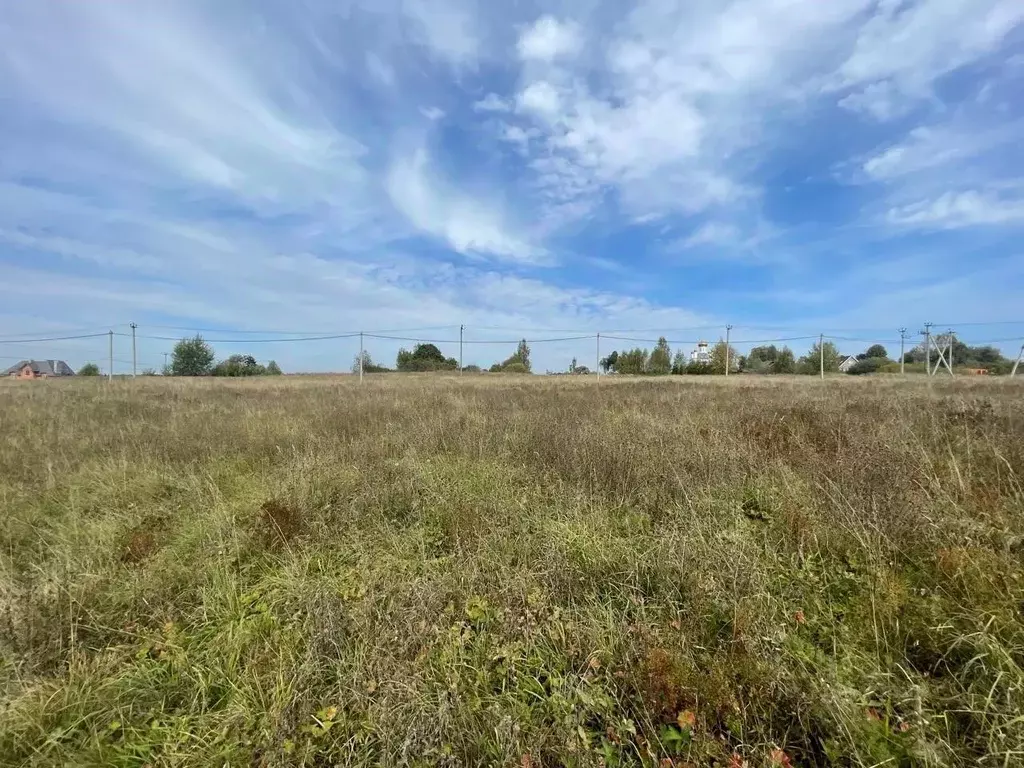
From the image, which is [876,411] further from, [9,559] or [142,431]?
[142,431]

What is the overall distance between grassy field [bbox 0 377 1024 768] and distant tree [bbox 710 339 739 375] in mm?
45623

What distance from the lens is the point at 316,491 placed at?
14.4ft

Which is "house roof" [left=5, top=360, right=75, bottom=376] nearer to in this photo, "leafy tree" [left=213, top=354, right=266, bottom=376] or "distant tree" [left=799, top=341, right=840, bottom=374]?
"leafy tree" [left=213, top=354, right=266, bottom=376]

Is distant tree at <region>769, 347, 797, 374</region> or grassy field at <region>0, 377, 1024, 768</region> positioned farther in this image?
distant tree at <region>769, 347, 797, 374</region>

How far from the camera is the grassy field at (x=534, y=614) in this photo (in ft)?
6.13

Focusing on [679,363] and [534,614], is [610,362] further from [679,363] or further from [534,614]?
[534,614]

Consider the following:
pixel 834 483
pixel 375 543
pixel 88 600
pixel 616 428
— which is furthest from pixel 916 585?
pixel 88 600

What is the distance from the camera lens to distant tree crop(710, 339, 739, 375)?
46.9m

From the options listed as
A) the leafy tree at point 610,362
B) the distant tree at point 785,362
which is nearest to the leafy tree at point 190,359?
the leafy tree at point 610,362

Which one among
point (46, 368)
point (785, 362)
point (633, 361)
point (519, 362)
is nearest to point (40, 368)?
point (46, 368)

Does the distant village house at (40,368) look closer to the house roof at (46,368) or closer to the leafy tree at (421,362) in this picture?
the house roof at (46,368)

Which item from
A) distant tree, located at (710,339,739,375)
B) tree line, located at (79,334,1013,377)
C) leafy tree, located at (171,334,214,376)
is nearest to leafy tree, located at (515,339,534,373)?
tree line, located at (79,334,1013,377)

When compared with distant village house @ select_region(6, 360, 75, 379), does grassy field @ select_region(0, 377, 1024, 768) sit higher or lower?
lower

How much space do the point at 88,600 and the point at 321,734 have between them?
2110mm
